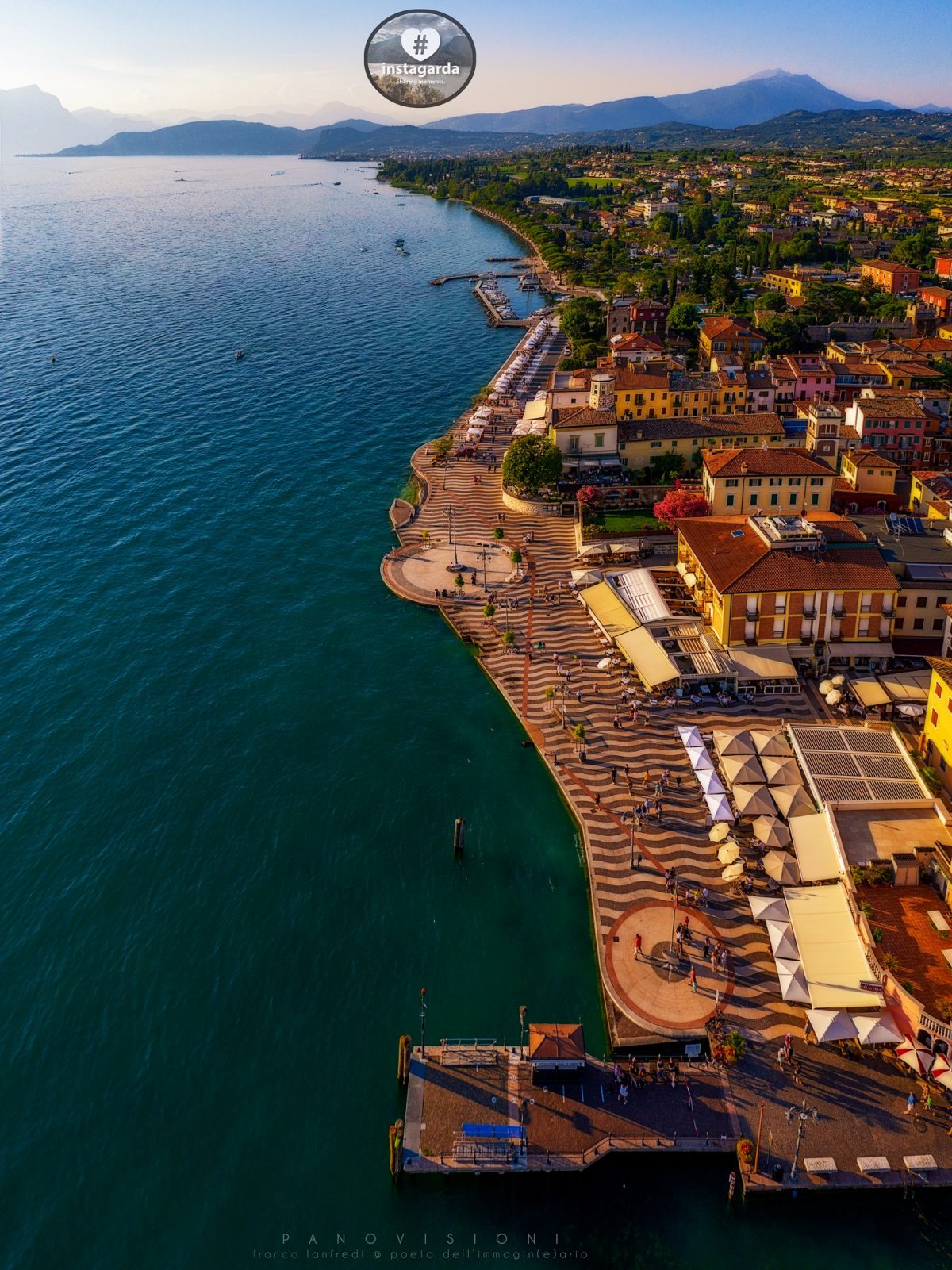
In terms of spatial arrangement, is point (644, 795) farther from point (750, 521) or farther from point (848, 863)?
point (750, 521)

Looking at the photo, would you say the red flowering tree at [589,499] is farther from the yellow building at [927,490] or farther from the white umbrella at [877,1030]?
the white umbrella at [877,1030]

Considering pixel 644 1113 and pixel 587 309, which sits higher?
pixel 587 309

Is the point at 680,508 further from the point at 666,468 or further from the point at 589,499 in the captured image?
the point at 666,468

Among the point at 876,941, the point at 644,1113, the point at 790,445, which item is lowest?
the point at 644,1113

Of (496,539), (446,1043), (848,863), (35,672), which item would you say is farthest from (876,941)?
(35,672)

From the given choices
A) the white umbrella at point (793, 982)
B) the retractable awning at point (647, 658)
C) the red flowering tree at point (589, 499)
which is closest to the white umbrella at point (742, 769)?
the retractable awning at point (647, 658)

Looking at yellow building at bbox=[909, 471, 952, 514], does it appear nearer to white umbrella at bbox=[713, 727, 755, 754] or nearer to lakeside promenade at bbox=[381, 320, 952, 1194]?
lakeside promenade at bbox=[381, 320, 952, 1194]

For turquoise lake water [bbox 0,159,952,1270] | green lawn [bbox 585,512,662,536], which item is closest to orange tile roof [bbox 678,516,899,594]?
green lawn [bbox 585,512,662,536]
